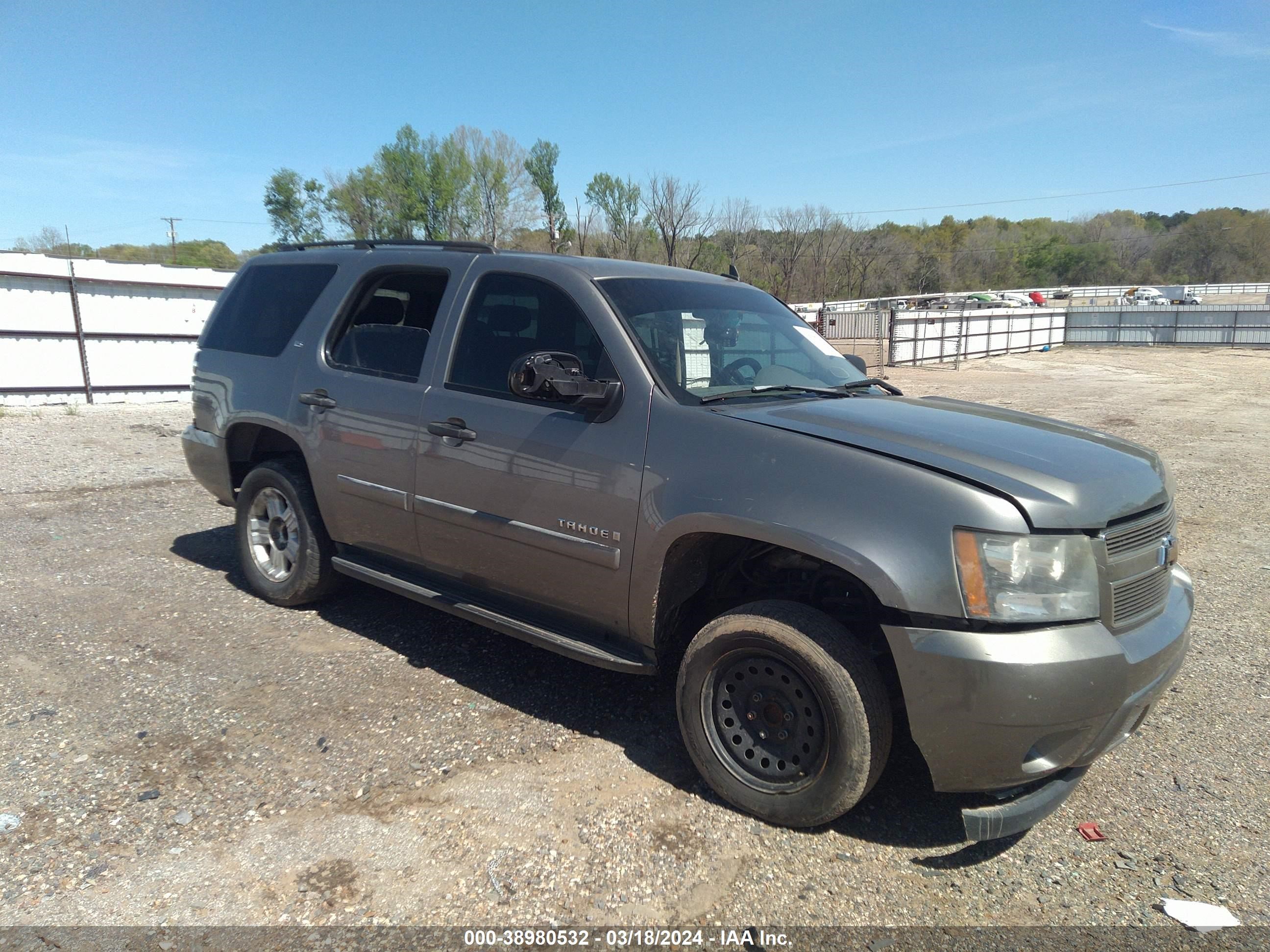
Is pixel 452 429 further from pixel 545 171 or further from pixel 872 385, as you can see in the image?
pixel 545 171

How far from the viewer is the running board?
3.31m

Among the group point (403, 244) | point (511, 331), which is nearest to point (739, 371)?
point (511, 331)

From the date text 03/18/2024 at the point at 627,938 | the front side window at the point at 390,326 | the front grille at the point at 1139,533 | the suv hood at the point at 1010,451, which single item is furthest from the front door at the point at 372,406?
the front grille at the point at 1139,533

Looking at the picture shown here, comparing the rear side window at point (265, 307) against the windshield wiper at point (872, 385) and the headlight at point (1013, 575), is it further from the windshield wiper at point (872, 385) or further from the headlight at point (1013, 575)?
the headlight at point (1013, 575)

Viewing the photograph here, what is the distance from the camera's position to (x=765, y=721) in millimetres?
2998

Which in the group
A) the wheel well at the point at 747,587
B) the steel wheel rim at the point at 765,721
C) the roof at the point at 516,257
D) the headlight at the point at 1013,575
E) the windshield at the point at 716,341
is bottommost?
the steel wheel rim at the point at 765,721

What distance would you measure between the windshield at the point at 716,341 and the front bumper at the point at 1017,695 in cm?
133

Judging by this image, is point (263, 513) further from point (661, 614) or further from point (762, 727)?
point (762, 727)

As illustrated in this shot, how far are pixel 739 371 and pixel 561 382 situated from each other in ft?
2.79

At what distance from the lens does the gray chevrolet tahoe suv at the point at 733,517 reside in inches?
101

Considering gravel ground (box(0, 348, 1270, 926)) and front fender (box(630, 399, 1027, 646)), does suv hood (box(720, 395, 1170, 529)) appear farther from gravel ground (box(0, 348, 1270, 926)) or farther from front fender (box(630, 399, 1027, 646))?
gravel ground (box(0, 348, 1270, 926))

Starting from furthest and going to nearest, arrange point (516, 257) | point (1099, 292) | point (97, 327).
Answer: point (1099, 292), point (97, 327), point (516, 257)

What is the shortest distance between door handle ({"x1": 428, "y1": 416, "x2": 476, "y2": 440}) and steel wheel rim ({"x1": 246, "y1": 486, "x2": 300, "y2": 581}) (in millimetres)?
1380

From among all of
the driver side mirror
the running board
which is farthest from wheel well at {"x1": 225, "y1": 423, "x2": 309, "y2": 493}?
the driver side mirror
